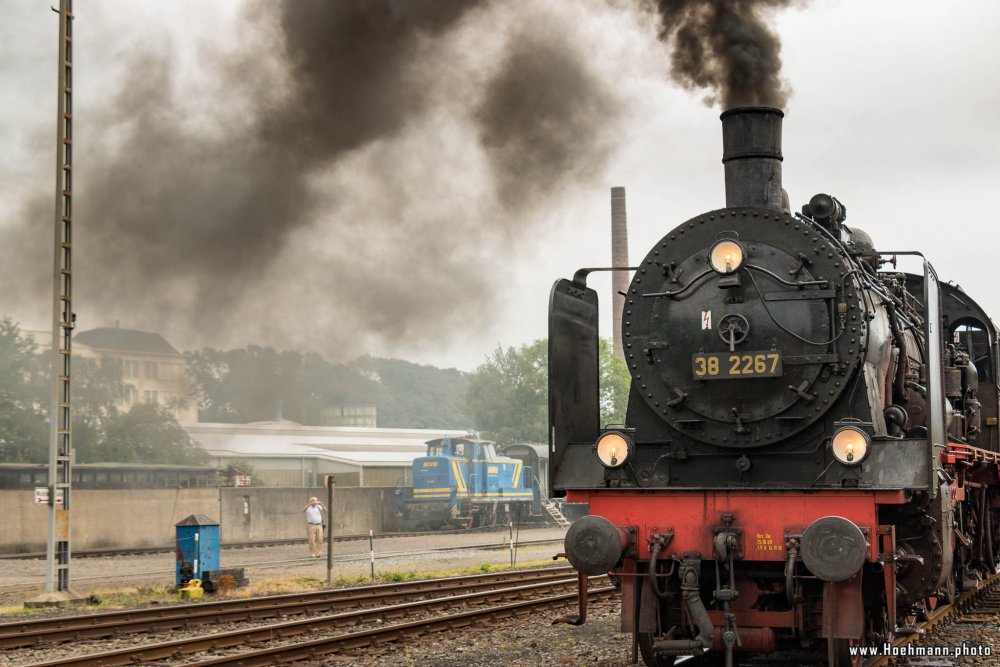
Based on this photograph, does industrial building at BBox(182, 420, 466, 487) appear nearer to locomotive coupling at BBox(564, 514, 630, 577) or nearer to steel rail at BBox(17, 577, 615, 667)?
steel rail at BBox(17, 577, 615, 667)

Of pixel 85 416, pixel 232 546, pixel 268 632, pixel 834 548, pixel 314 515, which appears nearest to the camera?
pixel 834 548

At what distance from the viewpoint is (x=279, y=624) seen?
11.4 metres

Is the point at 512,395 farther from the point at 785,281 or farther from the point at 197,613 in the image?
the point at 785,281

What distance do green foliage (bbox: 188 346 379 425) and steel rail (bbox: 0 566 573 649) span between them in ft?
61.8

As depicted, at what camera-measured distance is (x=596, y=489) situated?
8.02m

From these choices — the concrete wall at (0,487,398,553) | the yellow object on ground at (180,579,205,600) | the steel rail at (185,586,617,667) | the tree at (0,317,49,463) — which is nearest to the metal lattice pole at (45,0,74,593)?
the yellow object on ground at (180,579,205,600)

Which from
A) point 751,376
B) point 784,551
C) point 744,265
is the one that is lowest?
point 784,551

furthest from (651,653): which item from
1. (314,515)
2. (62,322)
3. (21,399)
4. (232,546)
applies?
(21,399)

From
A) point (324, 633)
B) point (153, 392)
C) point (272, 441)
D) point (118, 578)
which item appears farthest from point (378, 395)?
point (324, 633)

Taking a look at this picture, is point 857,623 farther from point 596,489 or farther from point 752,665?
point 596,489

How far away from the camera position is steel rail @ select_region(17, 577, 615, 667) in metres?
9.36

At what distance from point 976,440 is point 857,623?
5253mm

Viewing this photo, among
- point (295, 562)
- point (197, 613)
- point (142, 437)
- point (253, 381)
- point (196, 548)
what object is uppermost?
point (253, 381)

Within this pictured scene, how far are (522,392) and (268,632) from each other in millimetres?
42880
